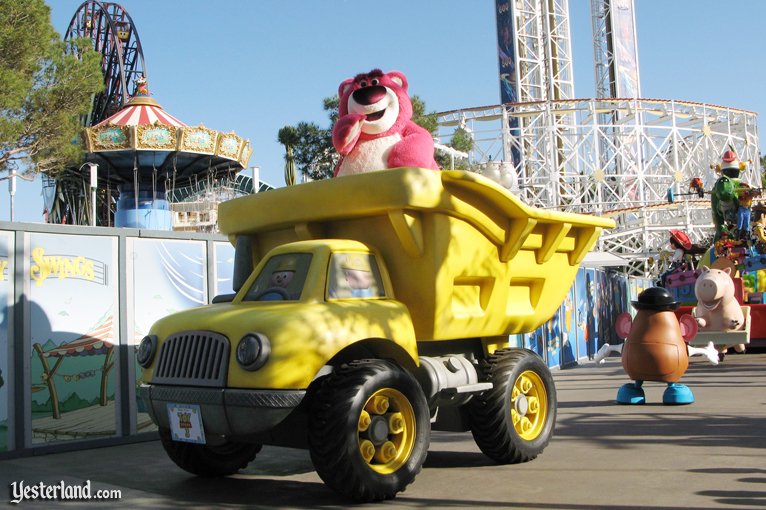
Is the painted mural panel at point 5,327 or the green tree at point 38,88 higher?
the green tree at point 38,88

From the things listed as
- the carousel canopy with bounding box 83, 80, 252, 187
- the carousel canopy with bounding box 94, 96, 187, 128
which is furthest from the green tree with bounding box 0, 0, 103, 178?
the carousel canopy with bounding box 94, 96, 187, 128

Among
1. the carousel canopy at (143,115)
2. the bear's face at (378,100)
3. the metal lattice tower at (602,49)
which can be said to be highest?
the metal lattice tower at (602,49)

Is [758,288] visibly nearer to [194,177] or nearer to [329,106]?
[329,106]

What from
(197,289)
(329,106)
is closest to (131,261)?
(197,289)

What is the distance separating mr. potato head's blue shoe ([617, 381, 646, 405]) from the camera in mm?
9867

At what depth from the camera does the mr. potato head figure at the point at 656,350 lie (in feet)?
31.1

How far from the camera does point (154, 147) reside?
113 feet

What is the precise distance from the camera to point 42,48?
82.8 ft

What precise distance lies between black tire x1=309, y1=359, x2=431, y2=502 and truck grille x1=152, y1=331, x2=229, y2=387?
641mm

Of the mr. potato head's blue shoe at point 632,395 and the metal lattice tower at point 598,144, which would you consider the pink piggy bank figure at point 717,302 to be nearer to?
the mr. potato head's blue shoe at point 632,395

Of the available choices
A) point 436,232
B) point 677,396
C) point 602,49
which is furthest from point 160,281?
point 602,49

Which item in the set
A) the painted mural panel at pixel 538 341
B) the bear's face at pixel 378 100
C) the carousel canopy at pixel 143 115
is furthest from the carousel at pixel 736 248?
the carousel canopy at pixel 143 115

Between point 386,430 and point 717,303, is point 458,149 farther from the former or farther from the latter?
point 386,430

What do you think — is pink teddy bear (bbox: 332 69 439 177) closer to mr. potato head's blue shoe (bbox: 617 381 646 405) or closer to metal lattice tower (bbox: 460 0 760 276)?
mr. potato head's blue shoe (bbox: 617 381 646 405)
